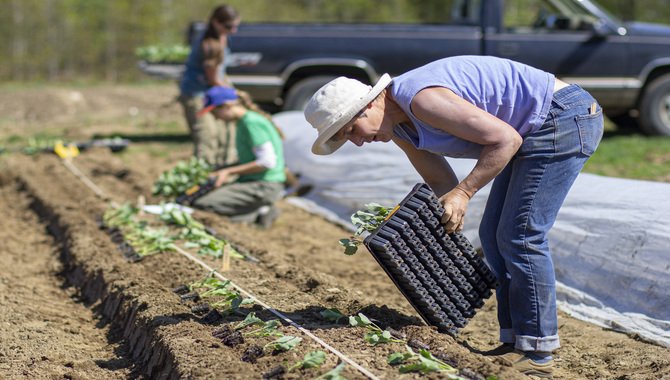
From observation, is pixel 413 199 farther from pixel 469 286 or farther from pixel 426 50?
pixel 426 50

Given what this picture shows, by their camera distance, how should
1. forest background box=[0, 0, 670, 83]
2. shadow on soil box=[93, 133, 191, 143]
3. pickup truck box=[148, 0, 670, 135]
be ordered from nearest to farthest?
pickup truck box=[148, 0, 670, 135] < shadow on soil box=[93, 133, 191, 143] < forest background box=[0, 0, 670, 83]

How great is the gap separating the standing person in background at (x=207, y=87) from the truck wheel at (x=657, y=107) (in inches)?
214

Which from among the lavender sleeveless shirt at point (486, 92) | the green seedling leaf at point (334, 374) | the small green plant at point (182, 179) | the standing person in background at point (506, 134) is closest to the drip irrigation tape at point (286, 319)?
the green seedling leaf at point (334, 374)

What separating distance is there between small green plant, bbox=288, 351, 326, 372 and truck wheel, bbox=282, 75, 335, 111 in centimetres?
755

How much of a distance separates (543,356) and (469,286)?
1.64 feet

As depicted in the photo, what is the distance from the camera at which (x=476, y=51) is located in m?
11.0

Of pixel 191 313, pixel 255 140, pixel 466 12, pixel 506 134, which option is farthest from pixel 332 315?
pixel 466 12

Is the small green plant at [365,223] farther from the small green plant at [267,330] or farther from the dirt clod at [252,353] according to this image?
the dirt clod at [252,353]

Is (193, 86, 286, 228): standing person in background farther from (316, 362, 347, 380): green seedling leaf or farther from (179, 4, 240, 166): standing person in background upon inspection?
(316, 362, 347, 380): green seedling leaf

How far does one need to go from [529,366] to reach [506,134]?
3.87ft

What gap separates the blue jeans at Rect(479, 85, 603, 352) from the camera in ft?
13.0

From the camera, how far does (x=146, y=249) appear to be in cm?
647

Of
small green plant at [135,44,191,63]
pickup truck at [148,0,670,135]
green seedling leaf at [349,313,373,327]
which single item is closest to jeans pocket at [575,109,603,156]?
green seedling leaf at [349,313,373,327]

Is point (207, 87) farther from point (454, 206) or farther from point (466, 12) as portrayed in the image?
point (454, 206)
